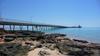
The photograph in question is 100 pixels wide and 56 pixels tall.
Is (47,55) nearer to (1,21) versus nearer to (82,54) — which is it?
(82,54)

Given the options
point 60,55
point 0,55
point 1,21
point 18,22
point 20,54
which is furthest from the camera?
point 18,22

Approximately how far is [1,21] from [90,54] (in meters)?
38.9

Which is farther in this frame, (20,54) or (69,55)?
(69,55)

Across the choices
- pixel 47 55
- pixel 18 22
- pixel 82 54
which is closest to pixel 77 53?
pixel 82 54


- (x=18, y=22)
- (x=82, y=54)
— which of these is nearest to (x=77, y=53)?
(x=82, y=54)

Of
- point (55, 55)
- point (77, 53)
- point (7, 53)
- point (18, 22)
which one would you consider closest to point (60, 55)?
point (55, 55)

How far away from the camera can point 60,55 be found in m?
18.8

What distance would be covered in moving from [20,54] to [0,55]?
2.10 meters

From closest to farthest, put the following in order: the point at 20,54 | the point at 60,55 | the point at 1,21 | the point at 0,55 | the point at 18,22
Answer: the point at 0,55, the point at 20,54, the point at 60,55, the point at 1,21, the point at 18,22

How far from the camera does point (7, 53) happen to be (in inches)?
665

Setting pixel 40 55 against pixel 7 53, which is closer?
pixel 7 53

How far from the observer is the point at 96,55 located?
1930 centimetres

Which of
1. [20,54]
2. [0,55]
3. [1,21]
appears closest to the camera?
[0,55]

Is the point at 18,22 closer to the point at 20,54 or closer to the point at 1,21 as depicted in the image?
the point at 1,21
